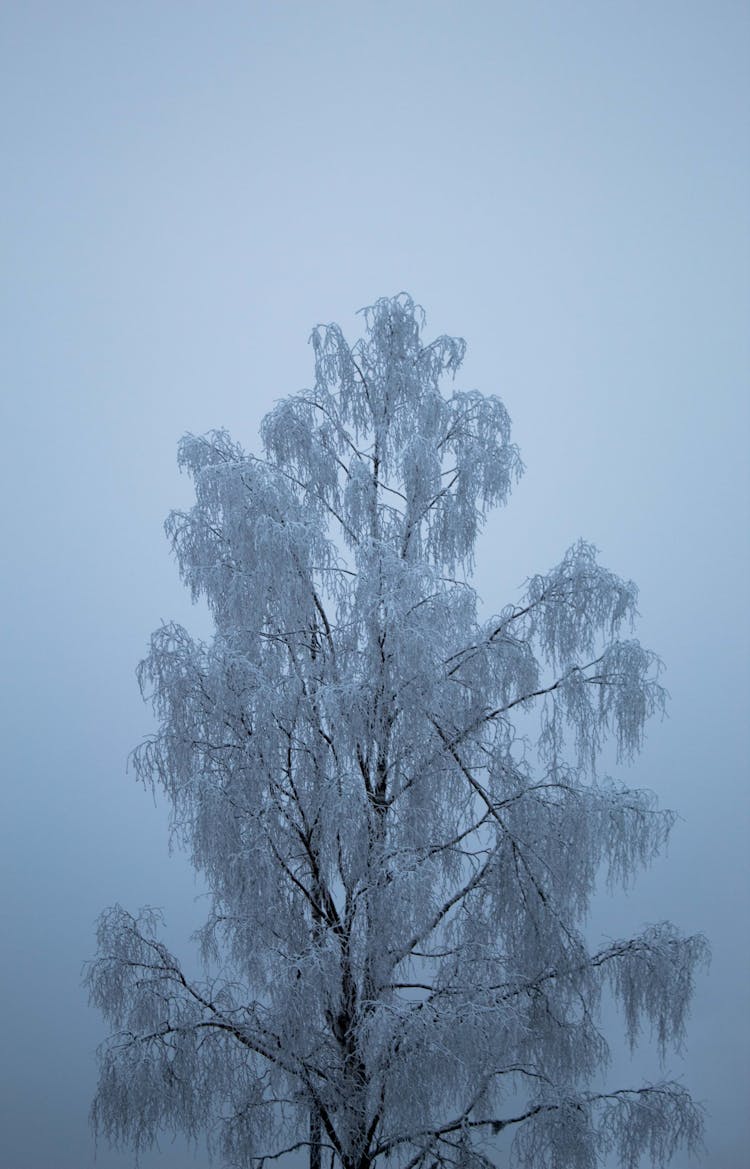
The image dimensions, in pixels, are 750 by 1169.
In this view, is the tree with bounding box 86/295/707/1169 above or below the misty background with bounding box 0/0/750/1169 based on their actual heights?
below

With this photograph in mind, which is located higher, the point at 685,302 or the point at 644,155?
the point at 644,155

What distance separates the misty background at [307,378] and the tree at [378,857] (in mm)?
2369

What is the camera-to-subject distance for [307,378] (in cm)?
948

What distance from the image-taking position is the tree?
3965 mm

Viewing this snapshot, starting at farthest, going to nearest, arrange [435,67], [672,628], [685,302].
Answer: [435,67], [685,302], [672,628]

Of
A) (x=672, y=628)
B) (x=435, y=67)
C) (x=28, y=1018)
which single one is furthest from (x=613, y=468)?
(x=435, y=67)

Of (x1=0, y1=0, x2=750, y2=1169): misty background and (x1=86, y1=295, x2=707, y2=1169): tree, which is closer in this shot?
(x1=86, y1=295, x2=707, y2=1169): tree

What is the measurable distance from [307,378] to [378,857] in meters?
6.08

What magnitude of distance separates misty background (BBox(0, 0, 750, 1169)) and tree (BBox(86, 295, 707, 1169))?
2.37m

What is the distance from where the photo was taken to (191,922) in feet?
23.7

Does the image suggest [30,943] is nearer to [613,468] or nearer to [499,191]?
[613,468]

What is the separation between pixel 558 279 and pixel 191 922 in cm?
536

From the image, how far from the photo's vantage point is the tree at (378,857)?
3965 mm

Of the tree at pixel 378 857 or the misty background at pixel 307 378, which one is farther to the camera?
the misty background at pixel 307 378
